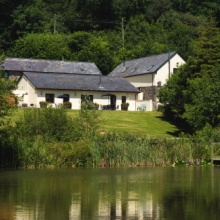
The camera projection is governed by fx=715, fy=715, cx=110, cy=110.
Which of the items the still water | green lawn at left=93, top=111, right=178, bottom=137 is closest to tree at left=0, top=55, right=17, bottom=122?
the still water

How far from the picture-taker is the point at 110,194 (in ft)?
102

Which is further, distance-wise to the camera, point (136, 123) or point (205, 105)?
point (136, 123)

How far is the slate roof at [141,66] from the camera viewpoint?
286ft

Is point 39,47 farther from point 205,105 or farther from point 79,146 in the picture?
point 79,146

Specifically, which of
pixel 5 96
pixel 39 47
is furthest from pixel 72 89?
pixel 5 96

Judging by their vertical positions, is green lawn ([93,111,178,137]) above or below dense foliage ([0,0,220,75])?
below

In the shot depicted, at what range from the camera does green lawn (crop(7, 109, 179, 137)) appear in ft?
218

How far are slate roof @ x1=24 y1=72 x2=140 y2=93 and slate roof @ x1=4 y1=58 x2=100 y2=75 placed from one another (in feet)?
22.2

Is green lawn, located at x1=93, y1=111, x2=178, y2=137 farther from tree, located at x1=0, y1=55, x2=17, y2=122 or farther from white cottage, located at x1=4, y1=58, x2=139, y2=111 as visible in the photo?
tree, located at x1=0, y1=55, x2=17, y2=122

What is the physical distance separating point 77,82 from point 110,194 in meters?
53.0

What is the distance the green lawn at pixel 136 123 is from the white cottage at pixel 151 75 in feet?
24.5

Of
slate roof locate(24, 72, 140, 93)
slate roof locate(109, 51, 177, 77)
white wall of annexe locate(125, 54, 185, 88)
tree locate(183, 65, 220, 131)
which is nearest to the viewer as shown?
tree locate(183, 65, 220, 131)

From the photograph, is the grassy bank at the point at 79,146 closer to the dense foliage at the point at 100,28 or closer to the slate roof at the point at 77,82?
the slate roof at the point at 77,82

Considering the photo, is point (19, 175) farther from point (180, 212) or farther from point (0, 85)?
point (180, 212)
